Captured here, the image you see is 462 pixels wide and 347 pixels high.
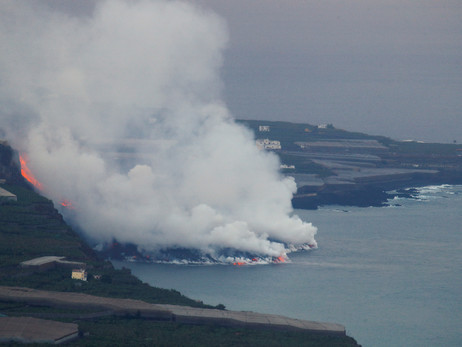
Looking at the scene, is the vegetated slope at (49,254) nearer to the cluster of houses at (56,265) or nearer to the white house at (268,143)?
the cluster of houses at (56,265)

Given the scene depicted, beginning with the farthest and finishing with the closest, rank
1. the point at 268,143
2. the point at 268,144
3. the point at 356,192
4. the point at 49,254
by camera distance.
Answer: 1. the point at 268,143
2. the point at 268,144
3. the point at 356,192
4. the point at 49,254

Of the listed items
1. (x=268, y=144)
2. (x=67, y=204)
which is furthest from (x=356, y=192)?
(x=67, y=204)

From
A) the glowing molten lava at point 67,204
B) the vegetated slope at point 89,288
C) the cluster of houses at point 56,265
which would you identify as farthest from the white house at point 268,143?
the cluster of houses at point 56,265

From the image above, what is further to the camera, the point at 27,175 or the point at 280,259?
the point at 27,175

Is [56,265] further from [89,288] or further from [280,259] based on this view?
[280,259]

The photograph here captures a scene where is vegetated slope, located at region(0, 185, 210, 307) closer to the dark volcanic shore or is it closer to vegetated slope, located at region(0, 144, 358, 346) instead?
vegetated slope, located at region(0, 144, 358, 346)

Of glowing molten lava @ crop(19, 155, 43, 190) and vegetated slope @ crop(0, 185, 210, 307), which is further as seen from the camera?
glowing molten lava @ crop(19, 155, 43, 190)

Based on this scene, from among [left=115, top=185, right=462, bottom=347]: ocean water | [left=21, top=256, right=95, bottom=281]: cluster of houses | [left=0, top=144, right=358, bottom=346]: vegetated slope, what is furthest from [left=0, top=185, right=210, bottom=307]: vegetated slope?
[left=115, top=185, right=462, bottom=347]: ocean water
